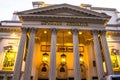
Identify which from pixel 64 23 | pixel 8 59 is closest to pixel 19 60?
pixel 8 59

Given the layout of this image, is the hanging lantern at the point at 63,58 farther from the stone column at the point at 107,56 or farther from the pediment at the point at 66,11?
the pediment at the point at 66,11

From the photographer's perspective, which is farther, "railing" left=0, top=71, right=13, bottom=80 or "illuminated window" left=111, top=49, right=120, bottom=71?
"illuminated window" left=111, top=49, right=120, bottom=71

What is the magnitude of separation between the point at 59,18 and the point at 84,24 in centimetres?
357

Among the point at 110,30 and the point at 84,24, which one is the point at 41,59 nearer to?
the point at 84,24

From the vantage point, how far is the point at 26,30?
23625 mm

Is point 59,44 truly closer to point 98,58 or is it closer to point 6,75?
point 98,58

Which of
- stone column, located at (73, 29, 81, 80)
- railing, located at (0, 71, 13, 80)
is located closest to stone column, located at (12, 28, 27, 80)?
railing, located at (0, 71, 13, 80)

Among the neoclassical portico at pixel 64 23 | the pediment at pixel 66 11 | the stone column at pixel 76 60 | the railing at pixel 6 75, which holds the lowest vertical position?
the railing at pixel 6 75

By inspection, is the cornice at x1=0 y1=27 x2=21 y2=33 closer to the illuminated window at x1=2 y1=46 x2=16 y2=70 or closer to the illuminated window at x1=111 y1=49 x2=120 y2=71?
the illuminated window at x1=2 y1=46 x2=16 y2=70

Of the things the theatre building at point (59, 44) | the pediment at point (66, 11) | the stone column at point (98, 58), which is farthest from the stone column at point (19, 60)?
the stone column at point (98, 58)

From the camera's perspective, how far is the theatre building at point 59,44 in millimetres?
21859

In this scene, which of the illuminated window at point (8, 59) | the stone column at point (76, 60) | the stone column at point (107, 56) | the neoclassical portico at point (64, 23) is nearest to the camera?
the stone column at point (76, 60)

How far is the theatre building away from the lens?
21.9 meters

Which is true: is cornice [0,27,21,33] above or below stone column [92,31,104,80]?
above
